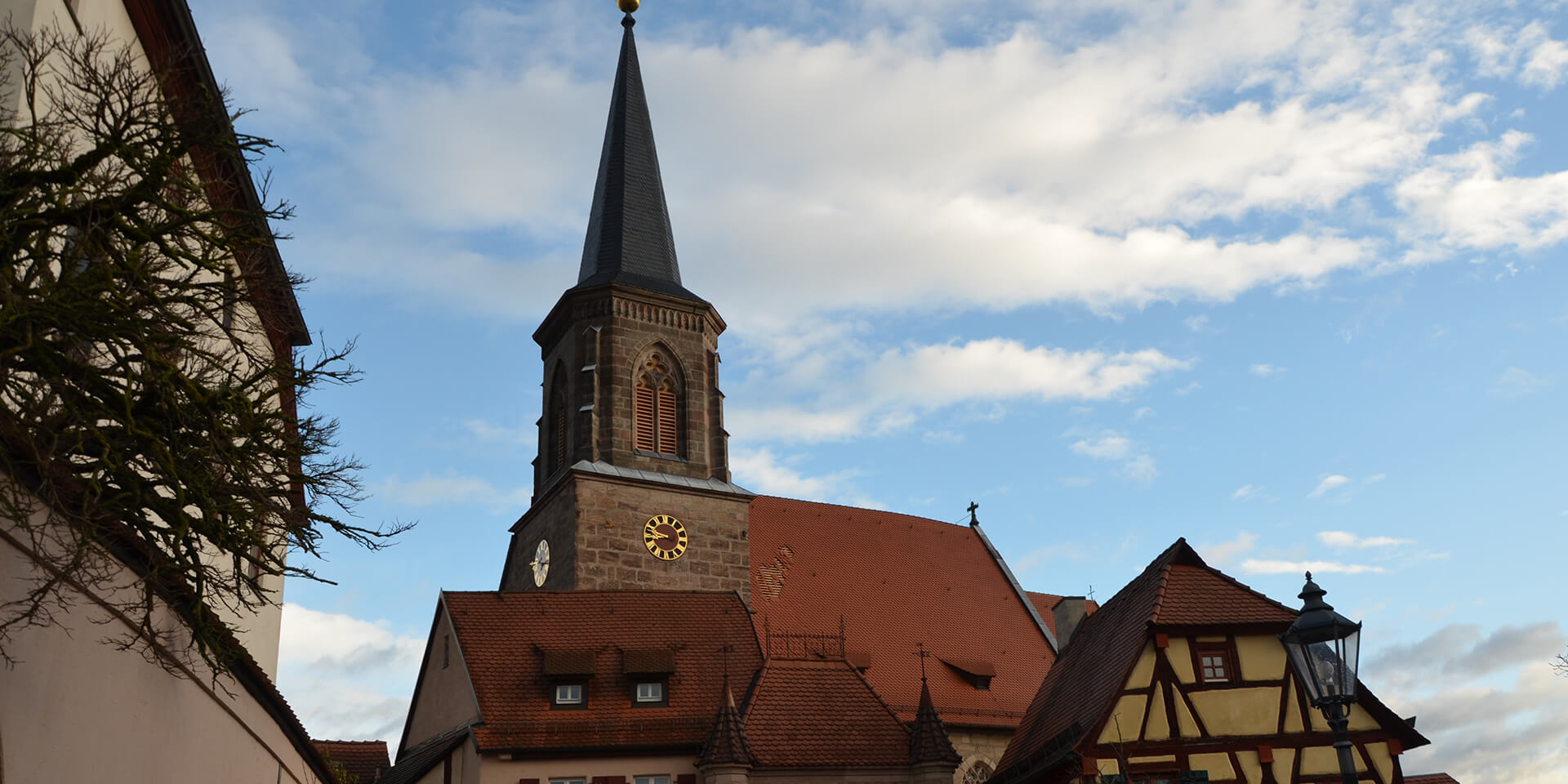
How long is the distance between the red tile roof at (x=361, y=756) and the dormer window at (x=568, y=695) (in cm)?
732

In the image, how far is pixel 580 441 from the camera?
112ft

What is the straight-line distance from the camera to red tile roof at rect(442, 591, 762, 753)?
79.0ft

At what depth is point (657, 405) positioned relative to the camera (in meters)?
35.9

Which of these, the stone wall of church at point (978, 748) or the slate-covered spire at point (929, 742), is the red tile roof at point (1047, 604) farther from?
the slate-covered spire at point (929, 742)

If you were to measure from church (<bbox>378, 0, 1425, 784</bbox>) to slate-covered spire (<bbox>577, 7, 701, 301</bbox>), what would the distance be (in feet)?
0.27

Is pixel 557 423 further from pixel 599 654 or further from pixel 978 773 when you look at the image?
pixel 978 773

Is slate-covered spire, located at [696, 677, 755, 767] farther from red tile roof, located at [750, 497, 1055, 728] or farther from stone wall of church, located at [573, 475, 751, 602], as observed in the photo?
red tile roof, located at [750, 497, 1055, 728]

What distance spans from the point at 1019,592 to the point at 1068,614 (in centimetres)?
409

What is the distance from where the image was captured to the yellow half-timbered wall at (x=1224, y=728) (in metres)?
19.5

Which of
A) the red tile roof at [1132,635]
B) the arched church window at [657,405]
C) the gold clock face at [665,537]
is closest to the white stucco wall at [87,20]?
the red tile roof at [1132,635]

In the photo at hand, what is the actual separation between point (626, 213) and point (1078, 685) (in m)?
21.0

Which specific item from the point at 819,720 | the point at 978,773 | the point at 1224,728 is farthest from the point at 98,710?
the point at 978,773

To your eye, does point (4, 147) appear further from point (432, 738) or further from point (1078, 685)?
point (432, 738)

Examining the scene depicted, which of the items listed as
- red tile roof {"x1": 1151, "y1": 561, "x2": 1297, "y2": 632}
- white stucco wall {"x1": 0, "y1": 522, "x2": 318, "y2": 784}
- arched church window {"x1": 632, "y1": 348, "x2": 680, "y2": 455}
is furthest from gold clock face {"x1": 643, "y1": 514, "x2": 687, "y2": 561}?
white stucco wall {"x1": 0, "y1": 522, "x2": 318, "y2": 784}
